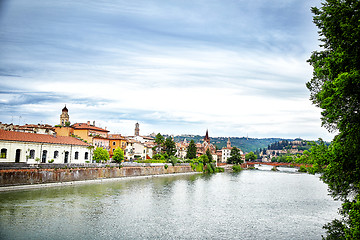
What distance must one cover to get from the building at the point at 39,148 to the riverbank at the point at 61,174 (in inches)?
182

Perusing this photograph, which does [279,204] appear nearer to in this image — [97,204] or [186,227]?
[186,227]

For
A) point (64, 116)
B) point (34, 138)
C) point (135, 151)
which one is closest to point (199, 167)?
point (135, 151)

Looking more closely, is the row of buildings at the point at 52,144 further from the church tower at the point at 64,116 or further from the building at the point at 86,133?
the church tower at the point at 64,116

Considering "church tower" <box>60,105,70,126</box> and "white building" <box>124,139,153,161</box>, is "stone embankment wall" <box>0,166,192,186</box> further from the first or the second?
"church tower" <box>60,105,70,126</box>

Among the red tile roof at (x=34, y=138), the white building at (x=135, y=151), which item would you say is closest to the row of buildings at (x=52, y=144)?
the red tile roof at (x=34, y=138)

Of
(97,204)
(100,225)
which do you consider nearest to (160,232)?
(100,225)

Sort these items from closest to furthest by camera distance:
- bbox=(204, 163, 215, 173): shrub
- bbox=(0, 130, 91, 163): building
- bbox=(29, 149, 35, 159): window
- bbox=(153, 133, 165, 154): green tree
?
bbox=(0, 130, 91, 163): building < bbox=(29, 149, 35, 159): window < bbox=(153, 133, 165, 154): green tree < bbox=(204, 163, 215, 173): shrub

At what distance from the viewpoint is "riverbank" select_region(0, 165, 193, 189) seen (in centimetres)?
3504

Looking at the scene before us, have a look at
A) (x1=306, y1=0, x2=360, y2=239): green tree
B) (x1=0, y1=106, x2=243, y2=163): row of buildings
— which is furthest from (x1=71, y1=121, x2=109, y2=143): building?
(x1=306, y1=0, x2=360, y2=239): green tree

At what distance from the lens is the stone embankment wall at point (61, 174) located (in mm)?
35037

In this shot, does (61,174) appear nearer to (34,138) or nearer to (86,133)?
(34,138)

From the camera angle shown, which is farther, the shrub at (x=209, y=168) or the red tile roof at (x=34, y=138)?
the shrub at (x=209, y=168)

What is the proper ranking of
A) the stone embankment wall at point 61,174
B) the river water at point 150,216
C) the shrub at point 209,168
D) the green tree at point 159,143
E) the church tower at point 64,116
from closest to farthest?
1. the river water at point 150,216
2. the stone embankment wall at point 61,174
3. the church tower at point 64,116
4. the green tree at point 159,143
5. the shrub at point 209,168

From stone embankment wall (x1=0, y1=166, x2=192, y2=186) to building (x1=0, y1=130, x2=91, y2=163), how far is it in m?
4.61
